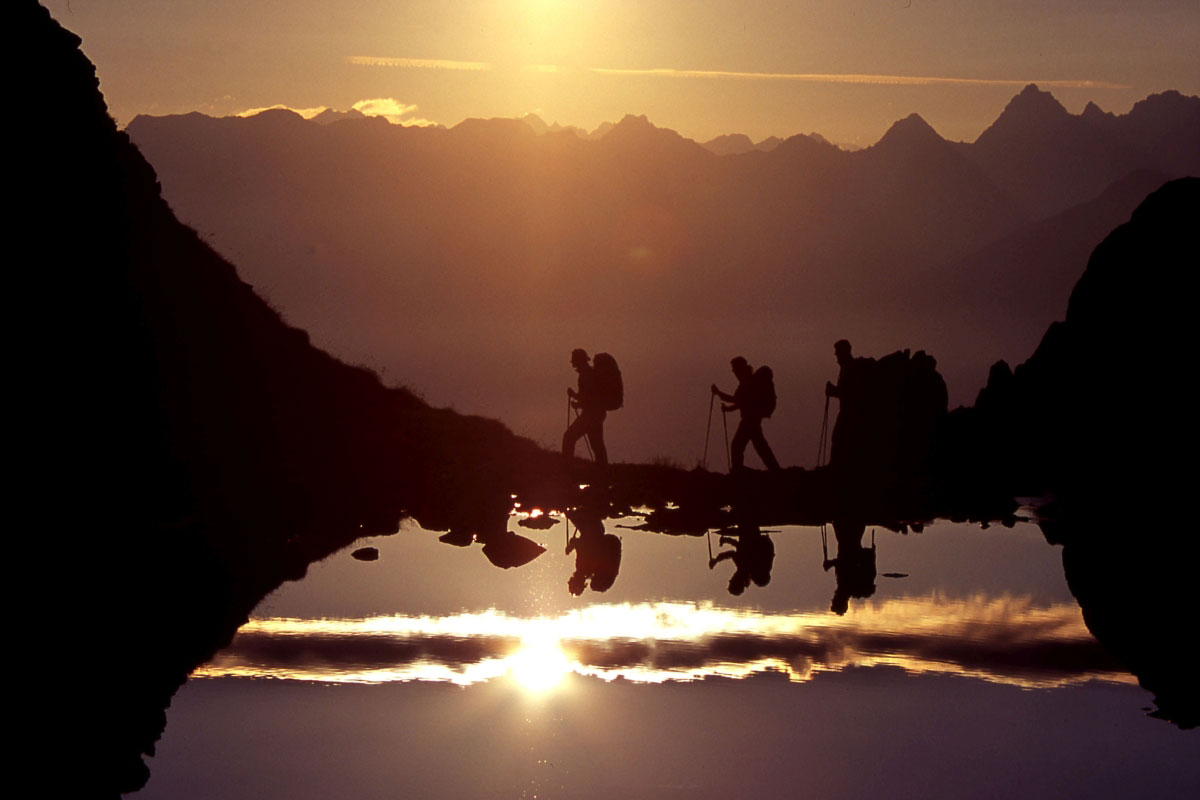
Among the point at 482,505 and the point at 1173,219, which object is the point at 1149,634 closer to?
the point at 482,505

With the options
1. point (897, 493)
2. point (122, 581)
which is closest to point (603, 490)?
point (897, 493)

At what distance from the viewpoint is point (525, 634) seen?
720 inches

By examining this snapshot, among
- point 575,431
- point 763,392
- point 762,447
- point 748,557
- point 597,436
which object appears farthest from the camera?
point 597,436

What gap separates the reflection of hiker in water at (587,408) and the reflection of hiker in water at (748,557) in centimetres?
494

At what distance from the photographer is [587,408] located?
102 feet

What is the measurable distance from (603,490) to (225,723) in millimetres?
18922

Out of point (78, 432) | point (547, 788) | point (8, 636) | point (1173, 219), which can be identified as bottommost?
point (547, 788)

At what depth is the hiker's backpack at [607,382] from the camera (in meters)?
30.6

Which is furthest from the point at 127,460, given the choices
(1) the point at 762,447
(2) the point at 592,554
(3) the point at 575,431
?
(1) the point at 762,447

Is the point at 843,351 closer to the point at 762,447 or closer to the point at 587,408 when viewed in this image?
the point at 762,447

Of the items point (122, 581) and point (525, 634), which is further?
point (525, 634)

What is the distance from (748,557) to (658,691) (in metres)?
8.90

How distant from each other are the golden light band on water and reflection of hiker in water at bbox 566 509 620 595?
191cm

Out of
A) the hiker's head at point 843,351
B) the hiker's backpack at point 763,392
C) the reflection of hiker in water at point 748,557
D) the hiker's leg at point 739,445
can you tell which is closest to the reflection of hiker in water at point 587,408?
the hiker's leg at point 739,445
